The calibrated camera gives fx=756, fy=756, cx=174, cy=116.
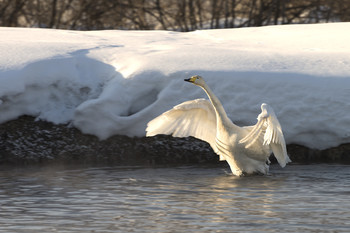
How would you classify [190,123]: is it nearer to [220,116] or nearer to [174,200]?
[220,116]

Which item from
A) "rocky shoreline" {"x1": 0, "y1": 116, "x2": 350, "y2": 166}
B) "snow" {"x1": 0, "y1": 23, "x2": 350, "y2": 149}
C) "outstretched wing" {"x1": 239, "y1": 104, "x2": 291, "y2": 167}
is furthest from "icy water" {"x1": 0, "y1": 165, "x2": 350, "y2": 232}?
"snow" {"x1": 0, "y1": 23, "x2": 350, "y2": 149}

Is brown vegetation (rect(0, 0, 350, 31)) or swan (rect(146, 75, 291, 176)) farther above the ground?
brown vegetation (rect(0, 0, 350, 31))

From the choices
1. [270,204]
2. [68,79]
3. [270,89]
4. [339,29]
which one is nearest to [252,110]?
[270,89]

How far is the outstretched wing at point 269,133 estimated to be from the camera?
7430 millimetres

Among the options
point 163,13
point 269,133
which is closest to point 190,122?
point 269,133

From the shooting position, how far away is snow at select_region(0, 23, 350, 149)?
9406 millimetres

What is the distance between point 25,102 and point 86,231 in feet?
15.1

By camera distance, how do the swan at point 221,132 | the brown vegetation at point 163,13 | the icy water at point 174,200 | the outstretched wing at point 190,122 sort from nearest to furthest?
the icy water at point 174,200, the swan at point 221,132, the outstretched wing at point 190,122, the brown vegetation at point 163,13

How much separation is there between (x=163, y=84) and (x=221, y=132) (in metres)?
1.89

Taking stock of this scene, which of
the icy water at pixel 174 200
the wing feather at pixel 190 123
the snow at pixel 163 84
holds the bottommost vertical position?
the icy water at pixel 174 200

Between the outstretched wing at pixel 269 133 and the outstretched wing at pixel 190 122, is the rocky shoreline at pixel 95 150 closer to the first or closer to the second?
the outstretched wing at pixel 190 122

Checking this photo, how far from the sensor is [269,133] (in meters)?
7.52

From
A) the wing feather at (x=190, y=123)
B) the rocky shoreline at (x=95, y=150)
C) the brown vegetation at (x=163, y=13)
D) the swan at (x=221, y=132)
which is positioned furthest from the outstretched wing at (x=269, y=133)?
the brown vegetation at (x=163, y=13)

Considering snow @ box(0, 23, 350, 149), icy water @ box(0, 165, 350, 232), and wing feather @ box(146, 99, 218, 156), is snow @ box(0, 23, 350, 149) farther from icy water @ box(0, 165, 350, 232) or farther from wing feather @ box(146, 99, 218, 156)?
icy water @ box(0, 165, 350, 232)
